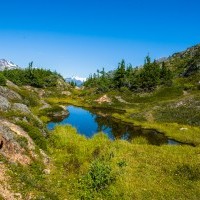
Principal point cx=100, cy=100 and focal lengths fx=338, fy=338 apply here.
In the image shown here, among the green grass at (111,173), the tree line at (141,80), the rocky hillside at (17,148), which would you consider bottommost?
the green grass at (111,173)

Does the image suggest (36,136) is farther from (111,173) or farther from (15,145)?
(111,173)

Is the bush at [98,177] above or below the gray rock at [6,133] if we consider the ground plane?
below

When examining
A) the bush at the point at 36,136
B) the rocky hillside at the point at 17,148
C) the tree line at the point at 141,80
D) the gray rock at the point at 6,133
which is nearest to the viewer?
the rocky hillside at the point at 17,148

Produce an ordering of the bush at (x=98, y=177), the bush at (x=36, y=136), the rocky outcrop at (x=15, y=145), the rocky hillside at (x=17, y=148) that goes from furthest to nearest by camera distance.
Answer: the bush at (x=36, y=136)
the rocky outcrop at (x=15, y=145)
the bush at (x=98, y=177)
the rocky hillside at (x=17, y=148)

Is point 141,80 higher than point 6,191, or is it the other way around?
point 141,80

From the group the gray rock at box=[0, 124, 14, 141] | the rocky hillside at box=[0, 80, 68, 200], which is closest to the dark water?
the rocky hillside at box=[0, 80, 68, 200]

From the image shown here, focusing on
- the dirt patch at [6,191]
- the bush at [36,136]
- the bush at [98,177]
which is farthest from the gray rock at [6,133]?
the bush at [98,177]

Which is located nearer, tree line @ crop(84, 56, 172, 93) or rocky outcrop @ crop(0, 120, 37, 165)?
rocky outcrop @ crop(0, 120, 37, 165)

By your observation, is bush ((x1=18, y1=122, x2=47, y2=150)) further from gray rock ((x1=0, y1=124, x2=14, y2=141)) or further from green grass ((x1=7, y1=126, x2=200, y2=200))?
gray rock ((x1=0, y1=124, x2=14, y2=141))

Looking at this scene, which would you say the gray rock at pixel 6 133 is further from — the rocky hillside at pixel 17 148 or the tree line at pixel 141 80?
the tree line at pixel 141 80

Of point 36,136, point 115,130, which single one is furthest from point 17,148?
point 115,130

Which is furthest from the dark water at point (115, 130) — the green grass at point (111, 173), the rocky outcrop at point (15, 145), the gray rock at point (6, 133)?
the gray rock at point (6, 133)

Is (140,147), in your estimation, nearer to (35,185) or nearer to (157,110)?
(35,185)

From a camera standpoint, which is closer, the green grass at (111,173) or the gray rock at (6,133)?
the green grass at (111,173)
